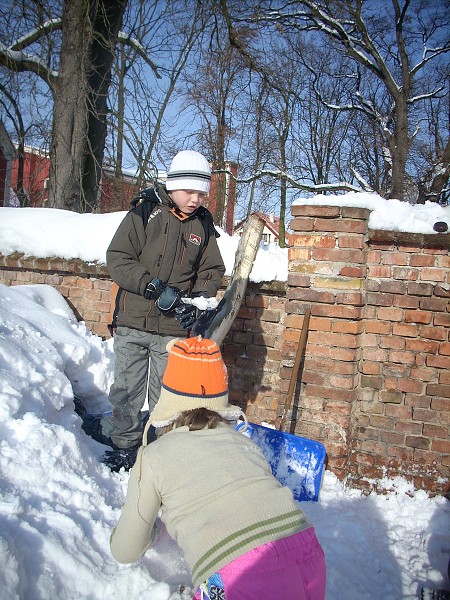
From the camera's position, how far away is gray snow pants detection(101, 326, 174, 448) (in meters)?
2.82

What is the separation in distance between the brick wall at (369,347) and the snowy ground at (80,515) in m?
0.23

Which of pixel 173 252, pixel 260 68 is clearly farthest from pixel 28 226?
pixel 260 68

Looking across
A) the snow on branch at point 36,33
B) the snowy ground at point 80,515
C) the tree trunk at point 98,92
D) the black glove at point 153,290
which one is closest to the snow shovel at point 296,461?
the snowy ground at point 80,515

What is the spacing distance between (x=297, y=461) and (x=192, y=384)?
1.51m

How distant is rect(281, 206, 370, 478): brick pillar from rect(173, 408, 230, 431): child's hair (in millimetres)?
1561

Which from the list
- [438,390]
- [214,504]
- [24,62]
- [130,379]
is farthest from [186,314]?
[24,62]

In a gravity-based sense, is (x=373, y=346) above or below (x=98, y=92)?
below

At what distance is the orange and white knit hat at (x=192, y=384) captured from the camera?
166 cm

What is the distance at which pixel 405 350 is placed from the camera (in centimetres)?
302

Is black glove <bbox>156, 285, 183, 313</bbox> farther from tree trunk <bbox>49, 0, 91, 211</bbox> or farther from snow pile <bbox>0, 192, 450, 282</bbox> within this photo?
tree trunk <bbox>49, 0, 91, 211</bbox>

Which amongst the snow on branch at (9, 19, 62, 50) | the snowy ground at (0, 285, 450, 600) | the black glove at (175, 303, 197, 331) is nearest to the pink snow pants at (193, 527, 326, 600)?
the snowy ground at (0, 285, 450, 600)

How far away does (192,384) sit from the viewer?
65.2 inches

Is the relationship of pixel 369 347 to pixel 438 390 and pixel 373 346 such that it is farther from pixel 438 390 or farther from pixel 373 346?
pixel 438 390

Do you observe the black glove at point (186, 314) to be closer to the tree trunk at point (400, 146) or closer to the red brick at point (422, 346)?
the red brick at point (422, 346)
